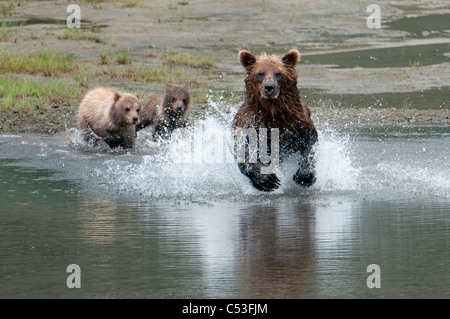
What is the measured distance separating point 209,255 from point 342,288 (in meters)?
1.17

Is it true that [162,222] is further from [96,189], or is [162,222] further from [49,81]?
[49,81]

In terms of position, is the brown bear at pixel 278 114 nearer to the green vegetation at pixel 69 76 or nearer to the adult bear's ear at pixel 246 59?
the adult bear's ear at pixel 246 59

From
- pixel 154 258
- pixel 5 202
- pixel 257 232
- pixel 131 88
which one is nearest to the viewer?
pixel 154 258

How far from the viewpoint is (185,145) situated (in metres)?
11.9

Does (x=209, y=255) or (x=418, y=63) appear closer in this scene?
(x=209, y=255)

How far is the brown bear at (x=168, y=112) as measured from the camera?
1327 centimetres

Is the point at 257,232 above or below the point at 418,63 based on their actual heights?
below

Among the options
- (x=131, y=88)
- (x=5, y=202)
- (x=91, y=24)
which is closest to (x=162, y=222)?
(x=5, y=202)

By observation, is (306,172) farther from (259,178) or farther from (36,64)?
(36,64)

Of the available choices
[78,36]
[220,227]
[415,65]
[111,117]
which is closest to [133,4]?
[78,36]

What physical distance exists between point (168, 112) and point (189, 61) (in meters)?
5.63

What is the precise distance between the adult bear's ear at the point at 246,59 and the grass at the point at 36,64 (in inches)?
349

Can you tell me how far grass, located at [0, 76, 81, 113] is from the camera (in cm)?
1502

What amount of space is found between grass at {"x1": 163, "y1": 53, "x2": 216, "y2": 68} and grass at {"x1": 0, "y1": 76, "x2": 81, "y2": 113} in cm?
270
